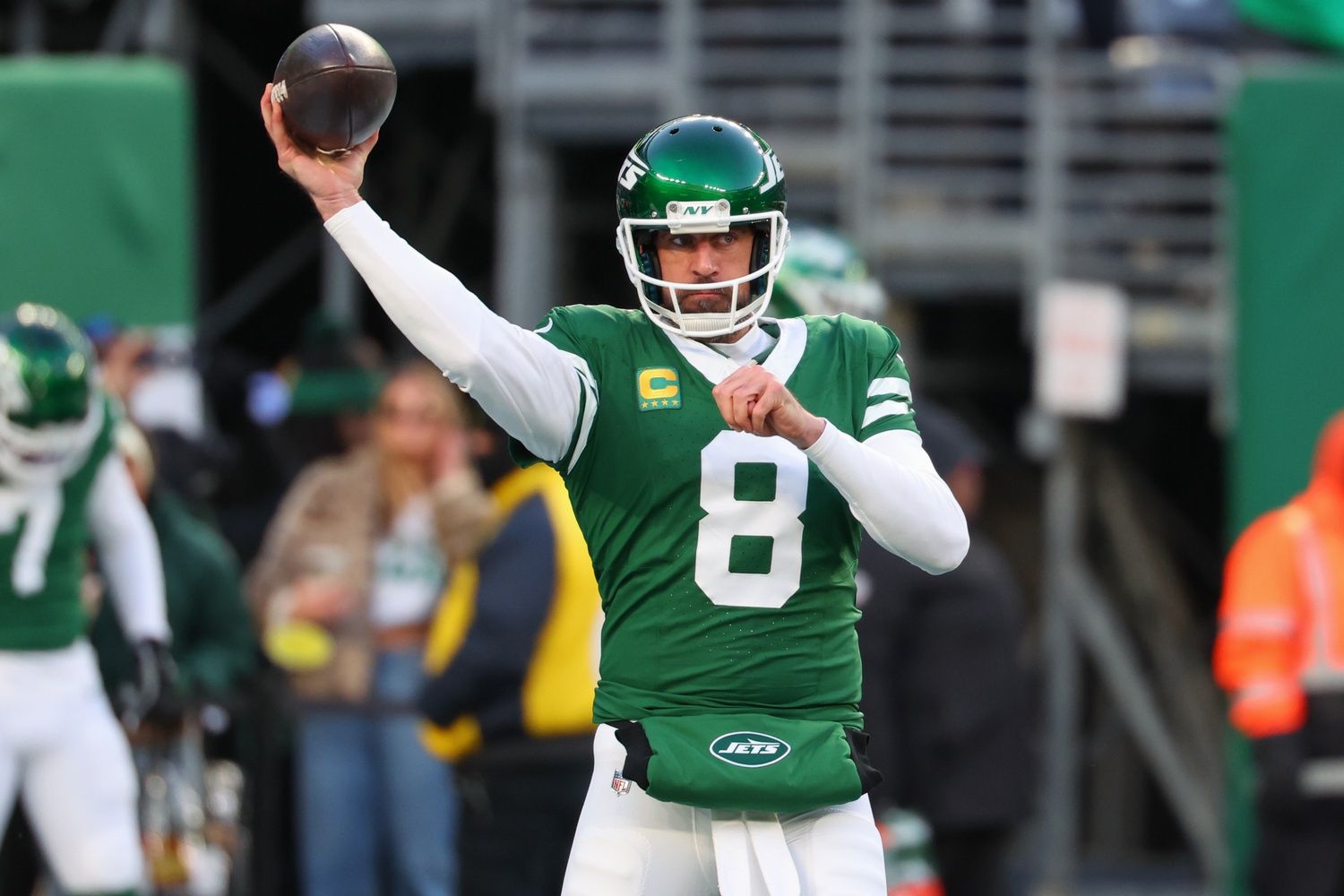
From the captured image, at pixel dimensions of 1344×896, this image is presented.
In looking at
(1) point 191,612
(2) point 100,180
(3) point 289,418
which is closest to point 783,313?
(1) point 191,612

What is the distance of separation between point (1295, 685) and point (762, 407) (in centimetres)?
448

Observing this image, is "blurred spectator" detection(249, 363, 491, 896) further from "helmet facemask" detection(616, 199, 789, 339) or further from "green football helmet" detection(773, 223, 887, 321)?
"helmet facemask" detection(616, 199, 789, 339)

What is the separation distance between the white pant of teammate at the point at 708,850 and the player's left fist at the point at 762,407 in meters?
0.64

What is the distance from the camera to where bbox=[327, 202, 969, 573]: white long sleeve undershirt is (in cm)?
409

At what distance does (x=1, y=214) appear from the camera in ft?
33.7

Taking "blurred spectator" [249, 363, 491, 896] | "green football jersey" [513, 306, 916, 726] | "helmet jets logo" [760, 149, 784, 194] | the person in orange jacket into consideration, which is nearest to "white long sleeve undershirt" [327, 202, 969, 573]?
"green football jersey" [513, 306, 916, 726]

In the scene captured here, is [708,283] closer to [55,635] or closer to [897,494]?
[897,494]

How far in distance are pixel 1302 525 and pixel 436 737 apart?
2.77 metres

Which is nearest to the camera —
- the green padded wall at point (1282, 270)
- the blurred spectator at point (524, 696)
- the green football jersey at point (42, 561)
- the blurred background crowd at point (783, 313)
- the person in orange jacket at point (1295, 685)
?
the blurred spectator at point (524, 696)

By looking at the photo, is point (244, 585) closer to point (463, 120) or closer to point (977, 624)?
point (977, 624)

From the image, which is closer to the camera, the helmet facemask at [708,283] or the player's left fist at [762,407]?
the player's left fist at [762,407]

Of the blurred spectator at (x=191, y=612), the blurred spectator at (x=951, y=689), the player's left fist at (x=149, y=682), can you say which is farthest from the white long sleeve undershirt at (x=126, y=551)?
the blurred spectator at (x=951, y=689)

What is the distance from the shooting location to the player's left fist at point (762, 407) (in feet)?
13.1

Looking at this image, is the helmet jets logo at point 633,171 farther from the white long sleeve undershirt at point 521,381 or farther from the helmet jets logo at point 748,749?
the helmet jets logo at point 748,749
